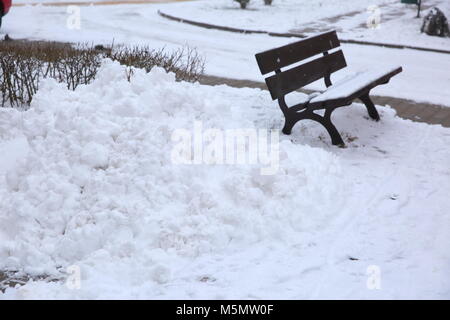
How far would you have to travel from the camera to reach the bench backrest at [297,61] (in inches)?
253

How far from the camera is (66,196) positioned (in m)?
4.64

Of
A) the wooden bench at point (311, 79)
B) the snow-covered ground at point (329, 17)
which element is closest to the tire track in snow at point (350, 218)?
the wooden bench at point (311, 79)

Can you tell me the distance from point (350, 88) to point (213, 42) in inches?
290

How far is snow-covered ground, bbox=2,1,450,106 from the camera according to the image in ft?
31.3

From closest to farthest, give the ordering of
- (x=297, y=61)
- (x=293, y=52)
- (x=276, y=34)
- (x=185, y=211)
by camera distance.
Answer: (x=185, y=211), (x=293, y=52), (x=297, y=61), (x=276, y=34)

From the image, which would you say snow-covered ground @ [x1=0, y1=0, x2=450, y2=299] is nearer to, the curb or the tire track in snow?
the tire track in snow

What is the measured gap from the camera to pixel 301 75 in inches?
269

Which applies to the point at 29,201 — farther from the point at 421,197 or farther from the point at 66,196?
the point at 421,197

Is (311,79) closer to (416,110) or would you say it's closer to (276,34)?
(416,110)

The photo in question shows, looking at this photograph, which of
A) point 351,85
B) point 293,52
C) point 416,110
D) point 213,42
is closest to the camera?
point 351,85

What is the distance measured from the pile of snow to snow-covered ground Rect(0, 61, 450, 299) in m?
0.01

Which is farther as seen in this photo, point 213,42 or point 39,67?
point 213,42

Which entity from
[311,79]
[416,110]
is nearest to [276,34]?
[416,110]

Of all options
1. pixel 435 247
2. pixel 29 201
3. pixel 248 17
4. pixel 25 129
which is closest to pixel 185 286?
pixel 29 201
